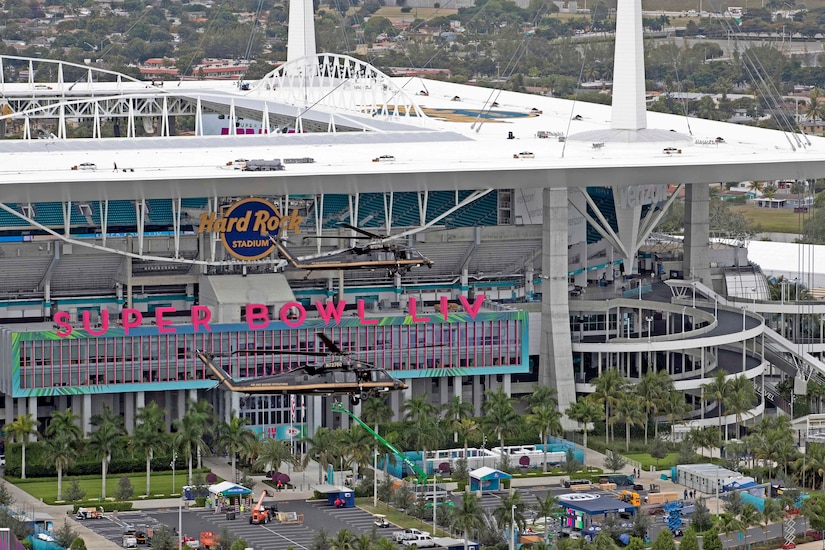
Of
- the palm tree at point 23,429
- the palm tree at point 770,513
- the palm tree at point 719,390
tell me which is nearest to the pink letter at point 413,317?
the palm tree at point 719,390

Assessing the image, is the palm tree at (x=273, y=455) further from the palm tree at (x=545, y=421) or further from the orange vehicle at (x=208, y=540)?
the orange vehicle at (x=208, y=540)

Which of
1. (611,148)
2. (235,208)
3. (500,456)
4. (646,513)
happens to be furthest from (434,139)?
(646,513)

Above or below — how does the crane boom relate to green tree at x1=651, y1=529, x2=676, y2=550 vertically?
above

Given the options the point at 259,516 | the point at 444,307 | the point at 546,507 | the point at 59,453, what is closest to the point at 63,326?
the point at 59,453

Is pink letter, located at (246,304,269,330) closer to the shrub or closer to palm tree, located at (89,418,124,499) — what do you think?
palm tree, located at (89,418,124,499)

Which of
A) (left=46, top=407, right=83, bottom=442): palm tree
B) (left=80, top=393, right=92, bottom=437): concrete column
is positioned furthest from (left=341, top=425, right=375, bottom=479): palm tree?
(left=80, top=393, right=92, bottom=437): concrete column
